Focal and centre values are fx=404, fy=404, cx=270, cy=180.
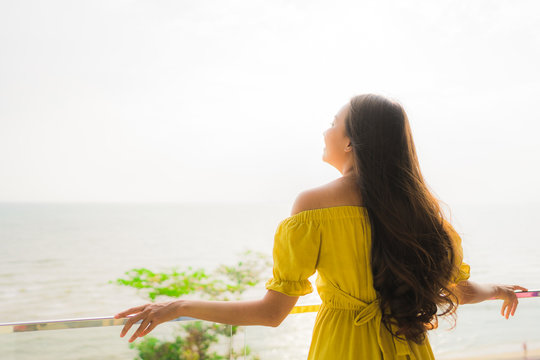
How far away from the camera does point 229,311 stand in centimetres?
102

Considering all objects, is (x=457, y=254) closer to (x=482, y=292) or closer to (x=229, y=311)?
(x=482, y=292)

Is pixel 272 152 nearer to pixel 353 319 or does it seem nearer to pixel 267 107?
pixel 267 107

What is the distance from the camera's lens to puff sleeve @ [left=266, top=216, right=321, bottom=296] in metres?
0.99

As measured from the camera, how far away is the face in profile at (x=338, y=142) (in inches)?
43.1

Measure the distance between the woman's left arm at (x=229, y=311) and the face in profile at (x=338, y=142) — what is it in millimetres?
387

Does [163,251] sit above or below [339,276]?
below

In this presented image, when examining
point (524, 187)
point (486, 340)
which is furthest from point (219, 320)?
point (524, 187)

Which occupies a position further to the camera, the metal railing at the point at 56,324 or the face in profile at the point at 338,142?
the metal railing at the point at 56,324

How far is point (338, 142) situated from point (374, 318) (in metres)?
0.47

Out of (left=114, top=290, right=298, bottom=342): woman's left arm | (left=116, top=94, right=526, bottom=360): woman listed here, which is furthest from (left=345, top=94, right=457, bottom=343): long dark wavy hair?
(left=114, top=290, right=298, bottom=342): woman's left arm

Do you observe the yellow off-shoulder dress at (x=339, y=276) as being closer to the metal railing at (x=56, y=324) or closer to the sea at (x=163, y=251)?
the metal railing at (x=56, y=324)

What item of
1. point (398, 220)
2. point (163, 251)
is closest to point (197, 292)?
point (398, 220)

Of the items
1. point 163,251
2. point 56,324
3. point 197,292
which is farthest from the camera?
point 163,251

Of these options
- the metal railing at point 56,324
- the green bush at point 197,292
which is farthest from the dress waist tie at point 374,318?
the metal railing at point 56,324
